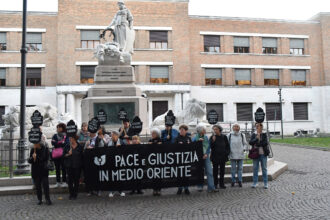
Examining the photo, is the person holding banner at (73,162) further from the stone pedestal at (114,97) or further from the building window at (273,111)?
the building window at (273,111)

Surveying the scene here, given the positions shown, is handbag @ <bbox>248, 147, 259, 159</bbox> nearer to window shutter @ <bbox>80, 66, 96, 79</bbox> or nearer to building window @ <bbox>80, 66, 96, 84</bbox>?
building window @ <bbox>80, 66, 96, 84</bbox>

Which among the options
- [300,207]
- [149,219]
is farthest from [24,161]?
[300,207]

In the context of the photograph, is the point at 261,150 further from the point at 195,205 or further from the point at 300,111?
the point at 300,111

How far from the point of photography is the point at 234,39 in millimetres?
37656

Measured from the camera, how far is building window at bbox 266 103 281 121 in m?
37.2

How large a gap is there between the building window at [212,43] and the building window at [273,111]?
9169 millimetres

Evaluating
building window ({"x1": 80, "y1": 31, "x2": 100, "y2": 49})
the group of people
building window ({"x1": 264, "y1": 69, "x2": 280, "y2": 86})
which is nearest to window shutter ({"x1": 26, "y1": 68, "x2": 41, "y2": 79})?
building window ({"x1": 80, "y1": 31, "x2": 100, "y2": 49})

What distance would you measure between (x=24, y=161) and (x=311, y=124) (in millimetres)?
36602

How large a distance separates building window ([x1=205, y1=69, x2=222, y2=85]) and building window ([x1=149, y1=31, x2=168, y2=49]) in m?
6.10

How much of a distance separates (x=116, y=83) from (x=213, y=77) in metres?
25.6

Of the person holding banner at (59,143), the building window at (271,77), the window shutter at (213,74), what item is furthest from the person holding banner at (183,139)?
the building window at (271,77)

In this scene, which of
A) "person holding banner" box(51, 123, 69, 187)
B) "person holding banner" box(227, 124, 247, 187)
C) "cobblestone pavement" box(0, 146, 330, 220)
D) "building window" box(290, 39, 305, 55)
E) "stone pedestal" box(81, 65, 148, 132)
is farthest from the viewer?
"building window" box(290, 39, 305, 55)

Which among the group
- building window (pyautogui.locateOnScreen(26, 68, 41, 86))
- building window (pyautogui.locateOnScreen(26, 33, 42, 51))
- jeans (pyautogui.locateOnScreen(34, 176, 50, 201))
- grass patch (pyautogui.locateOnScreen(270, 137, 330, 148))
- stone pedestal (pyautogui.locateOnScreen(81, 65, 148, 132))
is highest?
building window (pyautogui.locateOnScreen(26, 33, 42, 51))

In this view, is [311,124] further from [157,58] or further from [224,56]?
[157,58]
